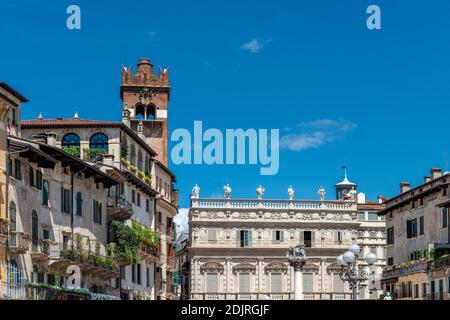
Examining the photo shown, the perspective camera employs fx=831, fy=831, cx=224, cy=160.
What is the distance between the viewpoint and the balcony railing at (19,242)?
36.3 m

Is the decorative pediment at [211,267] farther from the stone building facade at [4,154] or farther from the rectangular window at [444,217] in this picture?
the stone building facade at [4,154]

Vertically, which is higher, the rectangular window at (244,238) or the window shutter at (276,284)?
the rectangular window at (244,238)

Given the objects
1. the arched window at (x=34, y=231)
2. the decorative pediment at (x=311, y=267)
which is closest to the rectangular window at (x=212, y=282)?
the decorative pediment at (x=311, y=267)

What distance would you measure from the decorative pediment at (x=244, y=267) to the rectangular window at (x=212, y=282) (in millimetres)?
2445

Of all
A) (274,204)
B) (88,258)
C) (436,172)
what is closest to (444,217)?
(436,172)

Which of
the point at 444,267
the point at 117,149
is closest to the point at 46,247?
the point at 117,149

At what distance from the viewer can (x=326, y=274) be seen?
99.6 metres

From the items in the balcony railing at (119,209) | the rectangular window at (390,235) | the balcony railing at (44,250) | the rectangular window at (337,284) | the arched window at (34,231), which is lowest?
the rectangular window at (337,284)

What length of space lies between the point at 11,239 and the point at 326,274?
6764 cm

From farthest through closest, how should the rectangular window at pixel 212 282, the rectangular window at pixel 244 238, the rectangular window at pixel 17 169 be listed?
the rectangular window at pixel 244 238 < the rectangular window at pixel 212 282 < the rectangular window at pixel 17 169

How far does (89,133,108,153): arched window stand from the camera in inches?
2275

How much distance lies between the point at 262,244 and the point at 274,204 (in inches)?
200

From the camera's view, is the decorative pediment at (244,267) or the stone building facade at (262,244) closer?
the stone building facade at (262,244)

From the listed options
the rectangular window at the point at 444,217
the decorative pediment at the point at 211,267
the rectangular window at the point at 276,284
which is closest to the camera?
the rectangular window at the point at 444,217
